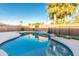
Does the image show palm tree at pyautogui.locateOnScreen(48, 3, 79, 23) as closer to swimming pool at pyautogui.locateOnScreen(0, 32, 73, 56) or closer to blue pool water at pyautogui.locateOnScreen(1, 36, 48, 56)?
swimming pool at pyautogui.locateOnScreen(0, 32, 73, 56)

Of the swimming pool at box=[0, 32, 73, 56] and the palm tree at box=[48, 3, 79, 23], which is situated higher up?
the palm tree at box=[48, 3, 79, 23]

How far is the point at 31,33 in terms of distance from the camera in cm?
377

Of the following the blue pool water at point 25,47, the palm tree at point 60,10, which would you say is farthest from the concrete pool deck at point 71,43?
the palm tree at point 60,10

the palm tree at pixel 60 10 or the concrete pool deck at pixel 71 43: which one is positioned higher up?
the palm tree at pixel 60 10

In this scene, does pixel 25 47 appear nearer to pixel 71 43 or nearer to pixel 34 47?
pixel 34 47

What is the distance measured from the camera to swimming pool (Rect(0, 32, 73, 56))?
356 centimetres

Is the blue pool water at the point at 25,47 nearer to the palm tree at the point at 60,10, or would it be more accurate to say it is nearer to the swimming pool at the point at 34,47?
the swimming pool at the point at 34,47

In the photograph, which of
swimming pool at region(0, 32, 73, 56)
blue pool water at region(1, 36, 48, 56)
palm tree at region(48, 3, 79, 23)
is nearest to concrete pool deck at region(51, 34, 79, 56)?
swimming pool at region(0, 32, 73, 56)

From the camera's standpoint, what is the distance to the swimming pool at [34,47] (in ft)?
11.7

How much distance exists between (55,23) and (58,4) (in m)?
0.43

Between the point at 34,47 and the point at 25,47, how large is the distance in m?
0.20

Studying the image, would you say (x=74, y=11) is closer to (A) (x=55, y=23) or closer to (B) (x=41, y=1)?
(A) (x=55, y=23)

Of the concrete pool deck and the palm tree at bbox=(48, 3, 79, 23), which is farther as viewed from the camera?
the palm tree at bbox=(48, 3, 79, 23)

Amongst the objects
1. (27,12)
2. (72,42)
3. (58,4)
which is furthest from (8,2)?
(72,42)
